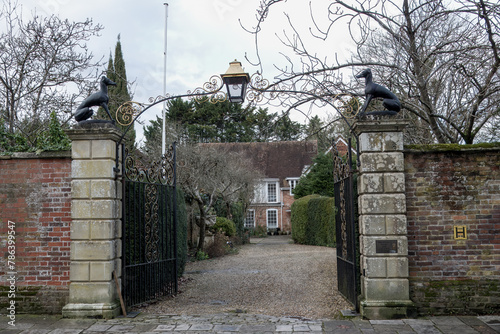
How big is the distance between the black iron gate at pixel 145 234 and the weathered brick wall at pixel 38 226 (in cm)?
89

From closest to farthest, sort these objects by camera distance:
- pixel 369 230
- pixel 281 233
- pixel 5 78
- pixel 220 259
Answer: pixel 369 230
pixel 5 78
pixel 220 259
pixel 281 233

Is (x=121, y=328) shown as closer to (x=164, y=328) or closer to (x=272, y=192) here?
(x=164, y=328)

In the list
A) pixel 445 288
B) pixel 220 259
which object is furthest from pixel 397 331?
pixel 220 259

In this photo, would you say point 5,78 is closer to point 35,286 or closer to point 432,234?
point 35,286

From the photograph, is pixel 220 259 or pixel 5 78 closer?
pixel 5 78

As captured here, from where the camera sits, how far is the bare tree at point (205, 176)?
15.1 m

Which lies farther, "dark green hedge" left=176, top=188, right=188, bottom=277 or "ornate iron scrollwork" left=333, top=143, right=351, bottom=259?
"dark green hedge" left=176, top=188, right=188, bottom=277

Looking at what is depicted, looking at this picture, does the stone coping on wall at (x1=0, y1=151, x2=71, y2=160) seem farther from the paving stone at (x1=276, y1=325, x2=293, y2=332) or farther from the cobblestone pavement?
the paving stone at (x1=276, y1=325, x2=293, y2=332)

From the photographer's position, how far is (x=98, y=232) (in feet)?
20.5

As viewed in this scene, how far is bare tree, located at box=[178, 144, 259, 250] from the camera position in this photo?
A: 15094 mm

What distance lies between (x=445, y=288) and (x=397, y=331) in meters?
1.32

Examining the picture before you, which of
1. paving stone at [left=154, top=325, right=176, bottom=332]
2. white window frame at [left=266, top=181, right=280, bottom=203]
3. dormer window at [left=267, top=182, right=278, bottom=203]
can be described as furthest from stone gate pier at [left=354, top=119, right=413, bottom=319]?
dormer window at [left=267, top=182, right=278, bottom=203]

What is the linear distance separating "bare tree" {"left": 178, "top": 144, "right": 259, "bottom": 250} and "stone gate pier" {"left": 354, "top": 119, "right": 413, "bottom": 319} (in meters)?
8.81

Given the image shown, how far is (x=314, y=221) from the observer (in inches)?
766
